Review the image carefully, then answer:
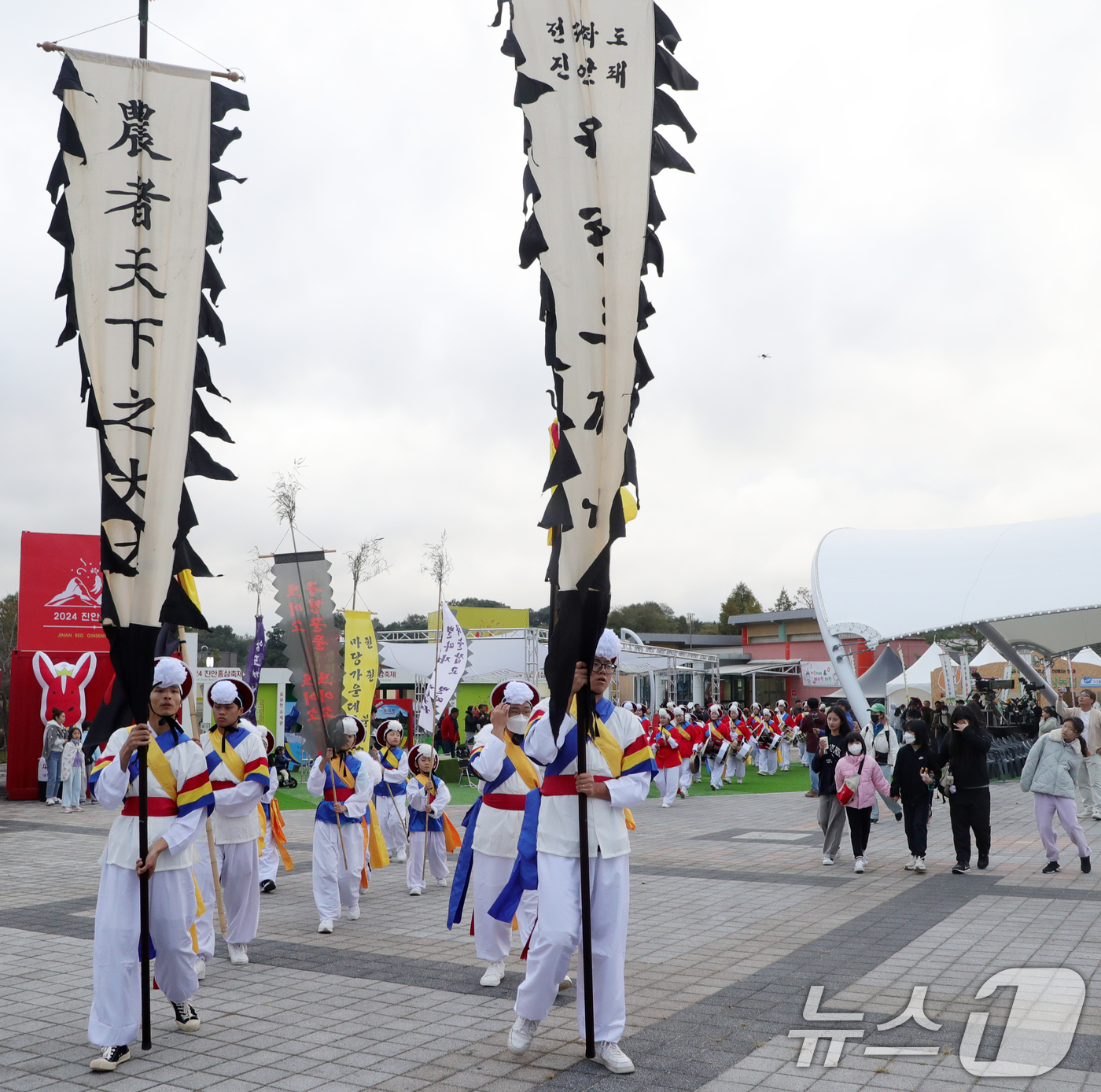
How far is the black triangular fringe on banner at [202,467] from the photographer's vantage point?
5.45 meters

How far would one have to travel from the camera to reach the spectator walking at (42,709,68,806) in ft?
61.2

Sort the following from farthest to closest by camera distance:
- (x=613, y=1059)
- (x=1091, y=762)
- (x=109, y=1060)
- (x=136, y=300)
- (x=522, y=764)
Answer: (x=1091, y=762) → (x=522, y=764) → (x=136, y=300) → (x=109, y=1060) → (x=613, y=1059)

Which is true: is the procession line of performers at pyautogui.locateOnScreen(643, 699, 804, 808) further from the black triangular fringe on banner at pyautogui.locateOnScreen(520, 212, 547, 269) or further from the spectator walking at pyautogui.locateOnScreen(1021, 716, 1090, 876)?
the black triangular fringe on banner at pyautogui.locateOnScreen(520, 212, 547, 269)

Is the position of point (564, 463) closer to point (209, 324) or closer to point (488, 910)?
point (209, 324)

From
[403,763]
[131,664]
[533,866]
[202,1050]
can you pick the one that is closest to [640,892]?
[403,763]

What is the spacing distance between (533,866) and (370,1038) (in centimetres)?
117

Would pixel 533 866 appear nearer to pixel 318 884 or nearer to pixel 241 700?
pixel 241 700

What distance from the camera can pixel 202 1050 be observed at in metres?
4.82

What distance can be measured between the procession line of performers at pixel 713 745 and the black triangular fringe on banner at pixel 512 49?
9.65 metres

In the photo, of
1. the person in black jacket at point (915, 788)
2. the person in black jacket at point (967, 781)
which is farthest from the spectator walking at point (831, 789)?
the person in black jacket at point (967, 781)

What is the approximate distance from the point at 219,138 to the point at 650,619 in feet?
260

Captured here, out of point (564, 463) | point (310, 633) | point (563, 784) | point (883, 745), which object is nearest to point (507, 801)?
point (563, 784)

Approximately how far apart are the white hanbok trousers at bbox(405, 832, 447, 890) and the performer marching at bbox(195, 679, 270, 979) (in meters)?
2.70

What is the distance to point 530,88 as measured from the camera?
195 inches
